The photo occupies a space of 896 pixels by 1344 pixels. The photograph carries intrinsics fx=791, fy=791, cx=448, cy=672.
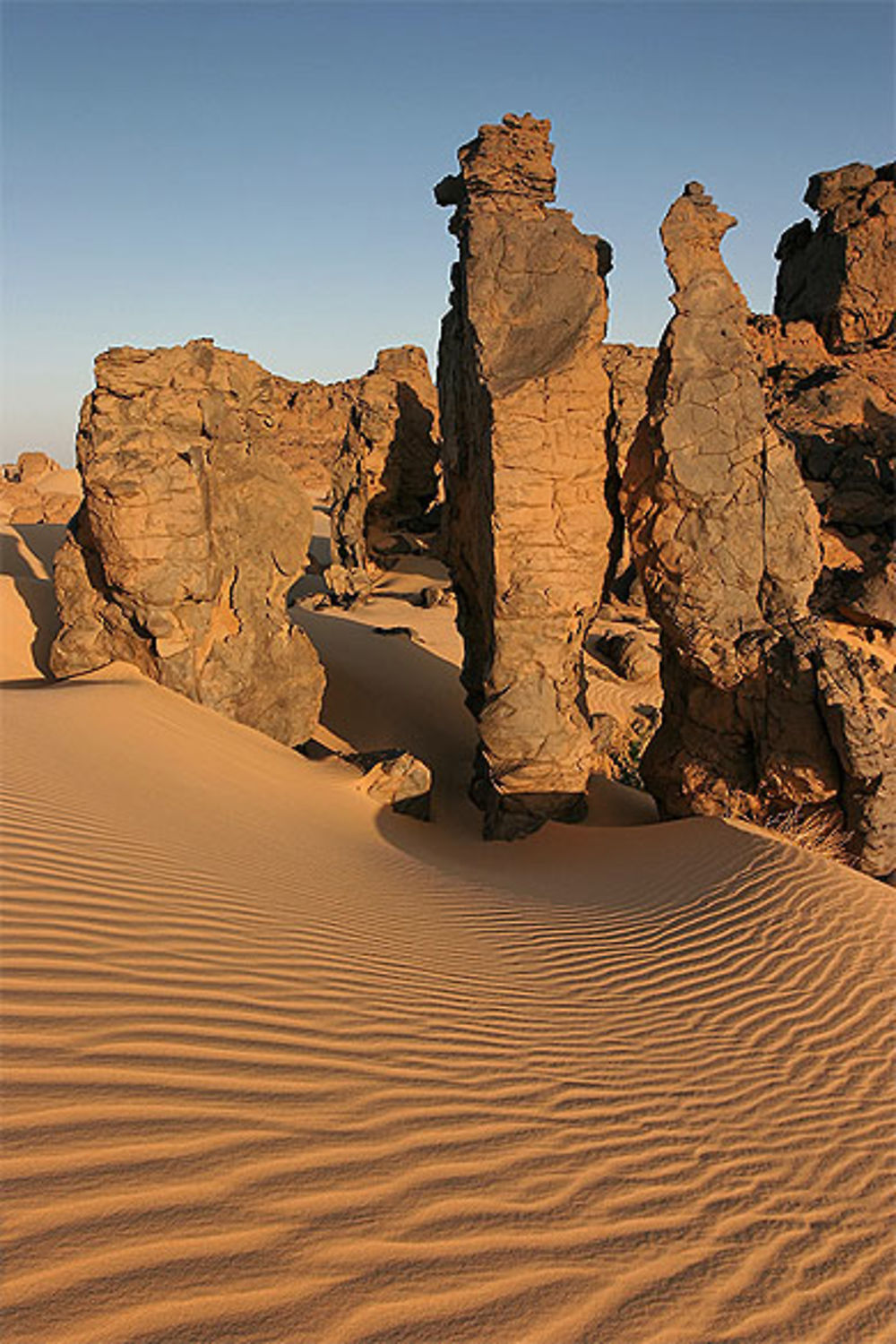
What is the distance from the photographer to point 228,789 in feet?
27.0

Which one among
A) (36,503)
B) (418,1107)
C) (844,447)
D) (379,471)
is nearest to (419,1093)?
(418,1107)

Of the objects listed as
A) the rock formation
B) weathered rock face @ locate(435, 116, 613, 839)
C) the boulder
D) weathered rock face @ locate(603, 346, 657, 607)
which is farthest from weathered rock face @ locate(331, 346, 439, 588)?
the rock formation

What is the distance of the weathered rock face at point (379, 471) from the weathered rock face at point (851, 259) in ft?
49.7

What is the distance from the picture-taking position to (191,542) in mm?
10391

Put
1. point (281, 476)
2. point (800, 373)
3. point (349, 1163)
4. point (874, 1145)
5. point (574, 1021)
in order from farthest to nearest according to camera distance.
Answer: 1. point (800, 373)
2. point (281, 476)
3. point (574, 1021)
4. point (874, 1145)
5. point (349, 1163)

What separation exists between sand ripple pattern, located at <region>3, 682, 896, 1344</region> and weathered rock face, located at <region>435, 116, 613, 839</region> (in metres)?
3.73

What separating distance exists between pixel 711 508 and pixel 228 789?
629 centimetres

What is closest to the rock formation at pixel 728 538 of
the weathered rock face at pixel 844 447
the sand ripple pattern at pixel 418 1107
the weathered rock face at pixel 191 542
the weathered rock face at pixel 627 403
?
the sand ripple pattern at pixel 418 1107

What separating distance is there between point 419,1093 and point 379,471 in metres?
24.2

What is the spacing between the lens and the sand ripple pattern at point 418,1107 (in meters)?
2.01

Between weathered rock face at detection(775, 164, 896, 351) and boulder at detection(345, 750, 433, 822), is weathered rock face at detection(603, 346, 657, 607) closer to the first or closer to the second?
weathered rock face at detection(775, 164, 896, 351)

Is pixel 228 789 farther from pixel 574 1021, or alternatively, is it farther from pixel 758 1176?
pixel 758 1176

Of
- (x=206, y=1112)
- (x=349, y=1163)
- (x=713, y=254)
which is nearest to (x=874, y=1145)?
(x=349, y=1163)

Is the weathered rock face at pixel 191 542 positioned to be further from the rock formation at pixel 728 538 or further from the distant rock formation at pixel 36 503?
the distant rock formation at pixel 36 503
